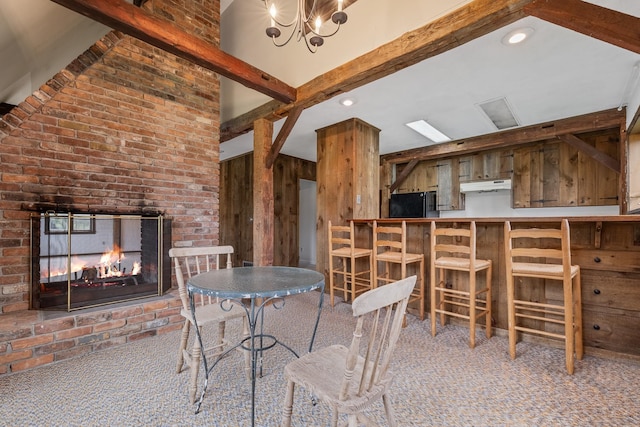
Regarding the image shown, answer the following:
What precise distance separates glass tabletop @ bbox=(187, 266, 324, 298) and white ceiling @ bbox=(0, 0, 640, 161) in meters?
2.25

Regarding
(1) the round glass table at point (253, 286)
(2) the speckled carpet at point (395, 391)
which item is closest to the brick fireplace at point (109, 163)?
(2) the speckled carpet at point (395, 391)

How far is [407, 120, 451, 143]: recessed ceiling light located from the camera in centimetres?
441

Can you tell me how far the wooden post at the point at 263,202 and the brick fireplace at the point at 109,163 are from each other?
0.58m

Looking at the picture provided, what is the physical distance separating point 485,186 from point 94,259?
574cm

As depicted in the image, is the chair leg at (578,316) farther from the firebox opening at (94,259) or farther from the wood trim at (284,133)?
the firebox opening at (94,259)

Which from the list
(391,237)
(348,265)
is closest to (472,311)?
(391,237)

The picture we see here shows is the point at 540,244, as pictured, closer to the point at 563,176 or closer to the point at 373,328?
A: the point at 373,328

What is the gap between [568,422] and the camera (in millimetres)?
1496

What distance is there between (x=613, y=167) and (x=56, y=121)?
21.0 feet

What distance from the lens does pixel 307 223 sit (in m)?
7.47

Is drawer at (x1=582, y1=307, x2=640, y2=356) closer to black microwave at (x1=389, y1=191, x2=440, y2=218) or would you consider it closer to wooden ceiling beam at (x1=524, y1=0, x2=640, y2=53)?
wooden ceiling beam at (x1=524, y1=0, x2=640, y2=53)

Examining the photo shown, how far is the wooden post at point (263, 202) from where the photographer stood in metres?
3.70

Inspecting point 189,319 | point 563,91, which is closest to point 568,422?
point 189,319

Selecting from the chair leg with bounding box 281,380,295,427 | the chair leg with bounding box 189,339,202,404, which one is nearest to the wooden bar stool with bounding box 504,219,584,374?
the chair leg with bounding box 281,380,295,427
